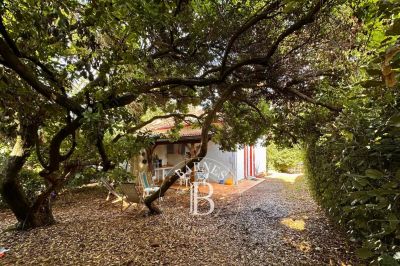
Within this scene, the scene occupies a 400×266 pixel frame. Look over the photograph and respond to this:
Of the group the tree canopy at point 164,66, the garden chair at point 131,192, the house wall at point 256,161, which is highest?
the tree canopy at point 164,66

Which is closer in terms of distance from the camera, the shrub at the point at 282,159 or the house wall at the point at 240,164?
the house wall at the point at 240,164

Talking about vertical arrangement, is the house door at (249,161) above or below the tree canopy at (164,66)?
below

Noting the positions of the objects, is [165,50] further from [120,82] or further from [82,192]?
[82,192]

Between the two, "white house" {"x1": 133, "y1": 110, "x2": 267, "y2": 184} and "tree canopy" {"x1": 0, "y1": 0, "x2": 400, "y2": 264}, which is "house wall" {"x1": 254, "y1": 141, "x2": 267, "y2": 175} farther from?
"tree canopy" {"x1": 0, "y1": 0, "x2": 400, "y2": 264}

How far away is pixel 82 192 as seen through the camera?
11984mm

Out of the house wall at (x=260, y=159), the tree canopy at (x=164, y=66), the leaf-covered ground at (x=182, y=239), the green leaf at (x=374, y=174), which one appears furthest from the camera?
the house wall at (x=260, y=159)

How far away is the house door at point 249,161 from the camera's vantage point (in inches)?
685

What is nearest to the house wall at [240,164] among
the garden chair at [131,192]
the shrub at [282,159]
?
the shrub at [282,159]

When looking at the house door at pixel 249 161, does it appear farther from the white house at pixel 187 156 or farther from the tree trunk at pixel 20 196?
the tree trunk at pixel 20 196

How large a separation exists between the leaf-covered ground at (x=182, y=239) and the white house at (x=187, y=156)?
5368 millimetres

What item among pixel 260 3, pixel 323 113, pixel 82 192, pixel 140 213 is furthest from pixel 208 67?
pixel 82 192

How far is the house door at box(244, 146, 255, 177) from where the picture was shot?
57.1ft

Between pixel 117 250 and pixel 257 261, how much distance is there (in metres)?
2.65

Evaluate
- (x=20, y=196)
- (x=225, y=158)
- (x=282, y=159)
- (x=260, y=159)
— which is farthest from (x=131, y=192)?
(x=282, y=159)
